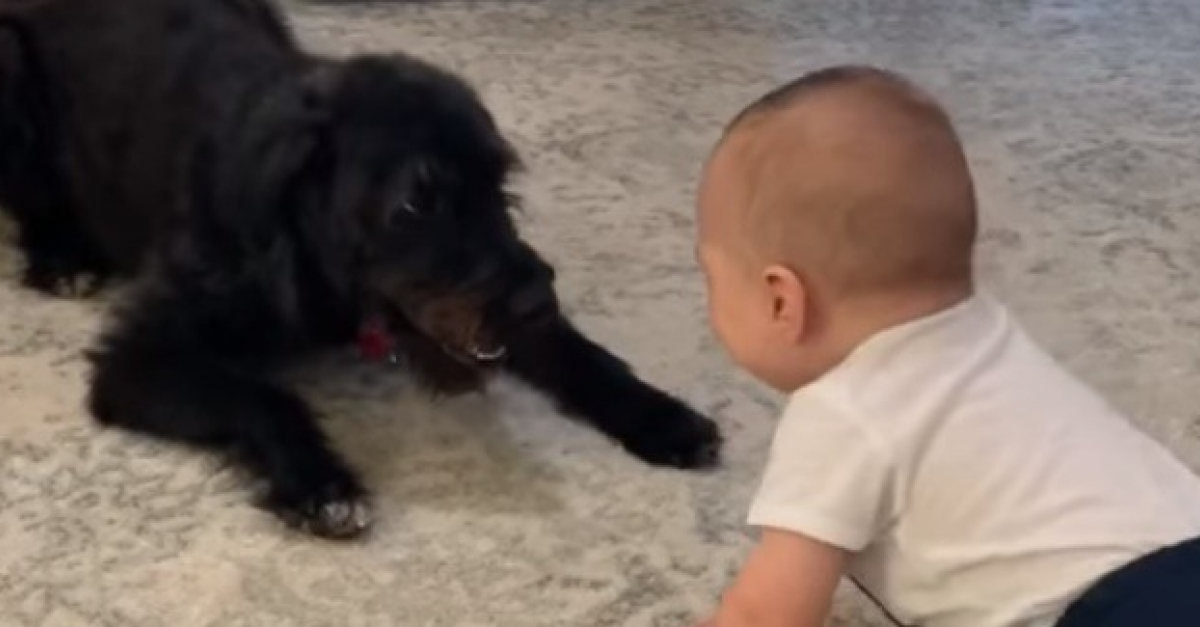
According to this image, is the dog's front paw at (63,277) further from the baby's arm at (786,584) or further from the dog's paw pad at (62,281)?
the baby's arm at (786,584)

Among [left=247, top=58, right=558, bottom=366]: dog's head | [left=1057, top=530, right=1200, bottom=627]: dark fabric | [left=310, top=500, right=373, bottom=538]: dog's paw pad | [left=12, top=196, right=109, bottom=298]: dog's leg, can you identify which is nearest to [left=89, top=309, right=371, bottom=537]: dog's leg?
[left=310, top=500, right=373, bottom=538]: dog's paw pad

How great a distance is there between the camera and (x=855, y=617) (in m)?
1.50

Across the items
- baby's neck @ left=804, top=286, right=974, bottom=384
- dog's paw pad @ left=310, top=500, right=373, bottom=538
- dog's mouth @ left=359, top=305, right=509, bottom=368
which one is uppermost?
baby's neck @ left=804, top=286, right=974, bottom=384

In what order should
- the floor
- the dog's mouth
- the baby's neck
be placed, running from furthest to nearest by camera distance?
the dog's mouth, the floor, the baby's neck

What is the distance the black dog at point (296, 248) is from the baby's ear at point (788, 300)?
1.28 ft

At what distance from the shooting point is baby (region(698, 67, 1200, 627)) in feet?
4.02

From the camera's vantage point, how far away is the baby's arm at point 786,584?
1.27m

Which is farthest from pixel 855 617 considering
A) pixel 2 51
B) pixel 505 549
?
pixel 2 51

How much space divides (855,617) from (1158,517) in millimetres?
316

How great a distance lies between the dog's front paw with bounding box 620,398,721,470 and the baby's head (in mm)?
411

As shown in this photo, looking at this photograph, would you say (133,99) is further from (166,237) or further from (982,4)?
(982,4)

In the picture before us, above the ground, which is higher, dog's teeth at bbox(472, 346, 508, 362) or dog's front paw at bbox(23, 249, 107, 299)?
dog's teeth at bbox(472, 346, 508, 362)

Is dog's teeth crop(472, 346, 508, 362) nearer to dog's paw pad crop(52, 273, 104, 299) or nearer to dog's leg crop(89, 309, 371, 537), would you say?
dog's leg crop(89, 309, 371, 537)

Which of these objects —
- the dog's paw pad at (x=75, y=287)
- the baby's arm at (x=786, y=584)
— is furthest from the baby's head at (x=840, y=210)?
the dog's paw pad at (x=75, y=287)
